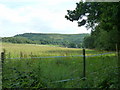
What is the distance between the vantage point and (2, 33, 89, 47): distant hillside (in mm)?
2152

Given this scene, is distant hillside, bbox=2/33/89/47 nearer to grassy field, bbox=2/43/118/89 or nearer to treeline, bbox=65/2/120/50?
grassy field, bbox=2/43/118/89

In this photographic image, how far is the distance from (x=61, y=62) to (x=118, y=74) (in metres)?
1.19

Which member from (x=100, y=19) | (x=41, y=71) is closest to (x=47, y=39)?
(x=41, y=71)

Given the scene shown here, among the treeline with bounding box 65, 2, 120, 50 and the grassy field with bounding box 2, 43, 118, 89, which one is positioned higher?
the treeline with bounding box 65, 2, 120, 50

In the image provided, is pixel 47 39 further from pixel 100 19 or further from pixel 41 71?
pixel 100 19

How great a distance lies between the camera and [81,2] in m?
7.68

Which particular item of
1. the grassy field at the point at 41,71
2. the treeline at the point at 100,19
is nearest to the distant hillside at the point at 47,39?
the grassy field at the point at 41,71

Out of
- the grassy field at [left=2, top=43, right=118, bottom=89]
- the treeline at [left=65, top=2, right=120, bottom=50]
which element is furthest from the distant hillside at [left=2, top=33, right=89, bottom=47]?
the treeline at [left=65, top=2, right=120, bottom=50]

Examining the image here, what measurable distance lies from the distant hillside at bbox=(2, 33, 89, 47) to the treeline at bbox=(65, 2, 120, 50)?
734 millimetres

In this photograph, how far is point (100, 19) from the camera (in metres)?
7.05

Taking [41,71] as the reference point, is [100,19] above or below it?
above

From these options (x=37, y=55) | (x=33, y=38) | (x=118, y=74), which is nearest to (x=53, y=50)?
(x=37, y=55)

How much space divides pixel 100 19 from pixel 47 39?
201 inches

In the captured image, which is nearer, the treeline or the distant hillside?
the distant hillside
